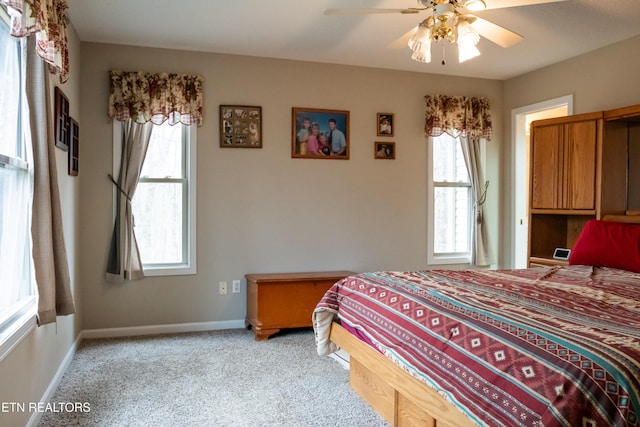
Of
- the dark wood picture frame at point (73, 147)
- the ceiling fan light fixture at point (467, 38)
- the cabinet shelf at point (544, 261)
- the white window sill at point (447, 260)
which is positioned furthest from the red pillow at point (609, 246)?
the dark wood picture frame at point (73, 147)

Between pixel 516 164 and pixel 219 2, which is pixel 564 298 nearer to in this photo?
pixel 219 2

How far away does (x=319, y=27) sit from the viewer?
3.51 metres

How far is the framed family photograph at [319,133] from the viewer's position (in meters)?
4.36

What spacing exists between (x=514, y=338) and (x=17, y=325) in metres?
2.01

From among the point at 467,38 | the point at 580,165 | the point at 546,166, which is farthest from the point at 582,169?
the point at 467,38

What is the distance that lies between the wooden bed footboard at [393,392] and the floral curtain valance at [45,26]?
1.99 meters

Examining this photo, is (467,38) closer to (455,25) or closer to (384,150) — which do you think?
(455,25)

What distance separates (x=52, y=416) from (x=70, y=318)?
1.05 m

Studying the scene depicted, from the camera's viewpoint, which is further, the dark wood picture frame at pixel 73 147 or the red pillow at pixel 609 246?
the dark wood picture frame at pixel 73 147

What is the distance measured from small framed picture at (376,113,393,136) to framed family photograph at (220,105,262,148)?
116cm

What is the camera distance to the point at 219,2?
3.09 metres

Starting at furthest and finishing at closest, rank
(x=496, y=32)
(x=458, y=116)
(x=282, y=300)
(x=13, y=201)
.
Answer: (x=458, y=116) → (x=282, y=300) → (x=496, y=32) → (x=13, y=201)

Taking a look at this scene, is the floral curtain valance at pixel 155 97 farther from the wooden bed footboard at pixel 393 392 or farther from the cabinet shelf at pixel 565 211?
the cabinet shelf at pixel 565 211

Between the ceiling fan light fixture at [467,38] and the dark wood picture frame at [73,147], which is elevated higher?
the ceiling fan light fixture at [467,38]
